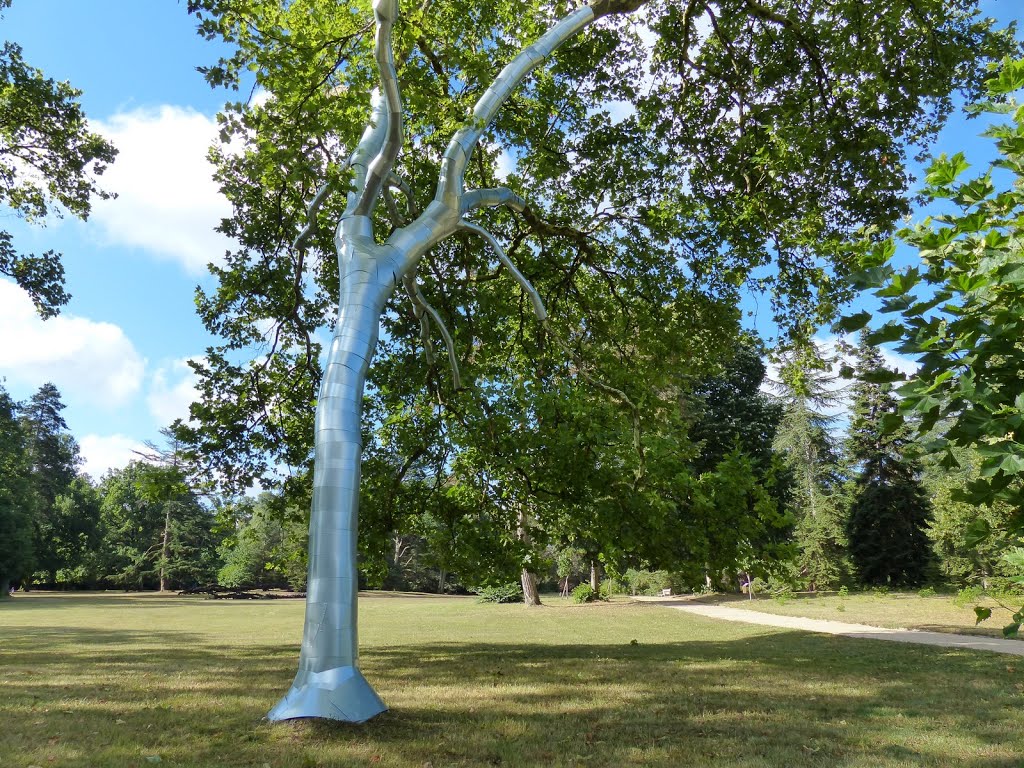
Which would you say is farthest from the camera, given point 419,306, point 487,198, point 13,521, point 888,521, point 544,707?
point 13,521

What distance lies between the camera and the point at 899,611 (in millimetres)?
20547

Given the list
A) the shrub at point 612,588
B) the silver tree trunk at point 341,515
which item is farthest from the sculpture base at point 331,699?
the shrub at point 612,588

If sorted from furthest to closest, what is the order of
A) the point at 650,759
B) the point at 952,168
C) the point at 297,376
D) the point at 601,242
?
the point at 601,242 → the point at 297,376 → the point at 650,759 → the point at 952,168

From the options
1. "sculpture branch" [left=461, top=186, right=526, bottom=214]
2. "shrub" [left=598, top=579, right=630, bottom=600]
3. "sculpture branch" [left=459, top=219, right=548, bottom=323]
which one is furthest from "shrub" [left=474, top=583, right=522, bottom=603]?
"sculpture branch" [left=459, top=219, right=548, bottom=323]

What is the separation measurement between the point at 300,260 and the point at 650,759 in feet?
28.6

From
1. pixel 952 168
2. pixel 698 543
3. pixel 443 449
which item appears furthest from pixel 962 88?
pixel 952 168

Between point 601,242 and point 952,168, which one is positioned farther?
point 601,242

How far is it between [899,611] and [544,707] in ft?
60.1

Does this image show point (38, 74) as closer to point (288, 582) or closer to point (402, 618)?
point (402, 618)

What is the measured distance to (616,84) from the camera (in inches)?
508

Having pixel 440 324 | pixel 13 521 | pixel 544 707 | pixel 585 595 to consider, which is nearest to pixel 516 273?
pixel 440 324

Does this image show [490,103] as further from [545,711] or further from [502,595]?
[502,595]

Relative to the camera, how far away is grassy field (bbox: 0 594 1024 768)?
495cm

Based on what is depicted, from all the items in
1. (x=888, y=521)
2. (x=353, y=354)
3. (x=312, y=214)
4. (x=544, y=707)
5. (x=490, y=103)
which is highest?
(x=490, y=103)
